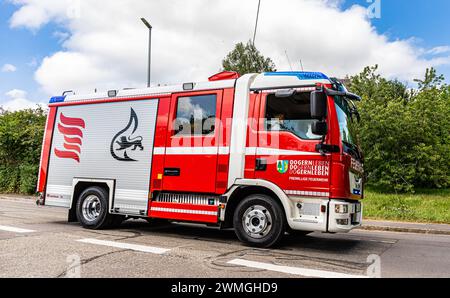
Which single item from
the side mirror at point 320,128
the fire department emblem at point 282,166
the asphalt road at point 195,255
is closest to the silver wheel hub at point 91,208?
Answer: the asphalt road at point 195,255

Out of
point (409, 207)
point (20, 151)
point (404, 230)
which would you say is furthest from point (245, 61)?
point (404, 230)

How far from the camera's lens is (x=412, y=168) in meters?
17.8

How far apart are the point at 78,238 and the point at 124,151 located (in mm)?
2024

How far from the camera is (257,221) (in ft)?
22.8

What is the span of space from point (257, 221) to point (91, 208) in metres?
4.12

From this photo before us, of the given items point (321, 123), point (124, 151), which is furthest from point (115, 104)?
point (321, 123)

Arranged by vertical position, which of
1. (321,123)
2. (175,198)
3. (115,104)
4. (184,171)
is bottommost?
(175,198)

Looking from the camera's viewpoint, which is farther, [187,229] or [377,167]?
[377,167]

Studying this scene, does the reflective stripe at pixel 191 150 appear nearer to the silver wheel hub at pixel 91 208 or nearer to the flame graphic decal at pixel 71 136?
the silver wheel hub at pixel 91 208

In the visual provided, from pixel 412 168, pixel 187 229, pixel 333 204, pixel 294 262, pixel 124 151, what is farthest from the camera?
pixel 412 168

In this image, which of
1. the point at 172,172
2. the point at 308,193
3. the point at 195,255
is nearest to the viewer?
the point at 195,255

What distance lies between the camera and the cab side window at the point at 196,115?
25.0 feet

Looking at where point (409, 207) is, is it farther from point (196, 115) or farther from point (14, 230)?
point (14, 230)
